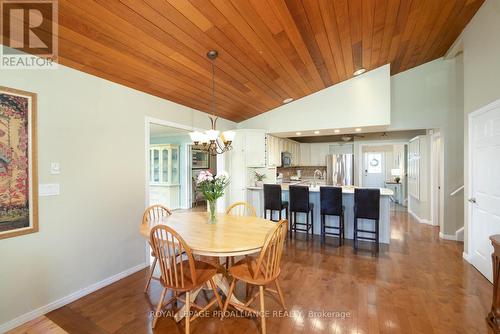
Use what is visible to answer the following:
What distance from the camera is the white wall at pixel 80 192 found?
6.54 ft

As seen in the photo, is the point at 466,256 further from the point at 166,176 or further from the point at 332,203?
the point at 166,176

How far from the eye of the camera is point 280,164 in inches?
230

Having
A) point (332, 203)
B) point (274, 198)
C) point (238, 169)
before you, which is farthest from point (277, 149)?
point (332, 203)

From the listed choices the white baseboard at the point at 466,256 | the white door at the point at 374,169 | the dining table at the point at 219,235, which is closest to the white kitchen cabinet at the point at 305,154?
the white door at the point at 374,169

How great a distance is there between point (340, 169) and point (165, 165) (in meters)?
5.50

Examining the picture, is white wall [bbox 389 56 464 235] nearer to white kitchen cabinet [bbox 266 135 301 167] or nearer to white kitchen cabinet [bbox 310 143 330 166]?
white kitchen cabinet [bbox 266 135 301 167]

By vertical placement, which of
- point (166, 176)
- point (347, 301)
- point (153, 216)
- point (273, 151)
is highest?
point (273, 151)

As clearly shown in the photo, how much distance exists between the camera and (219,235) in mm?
2023

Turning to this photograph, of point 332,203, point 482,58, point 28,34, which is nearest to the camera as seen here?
point 28,34

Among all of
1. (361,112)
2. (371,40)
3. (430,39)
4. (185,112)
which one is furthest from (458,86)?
(185,112)

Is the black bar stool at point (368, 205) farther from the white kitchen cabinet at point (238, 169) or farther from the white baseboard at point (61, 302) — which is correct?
the white baseboard at point (61, 302)

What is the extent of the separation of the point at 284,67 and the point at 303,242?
2.94 m

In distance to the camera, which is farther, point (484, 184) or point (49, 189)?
point (484, 184)

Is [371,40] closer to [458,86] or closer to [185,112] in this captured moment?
[458,86]
